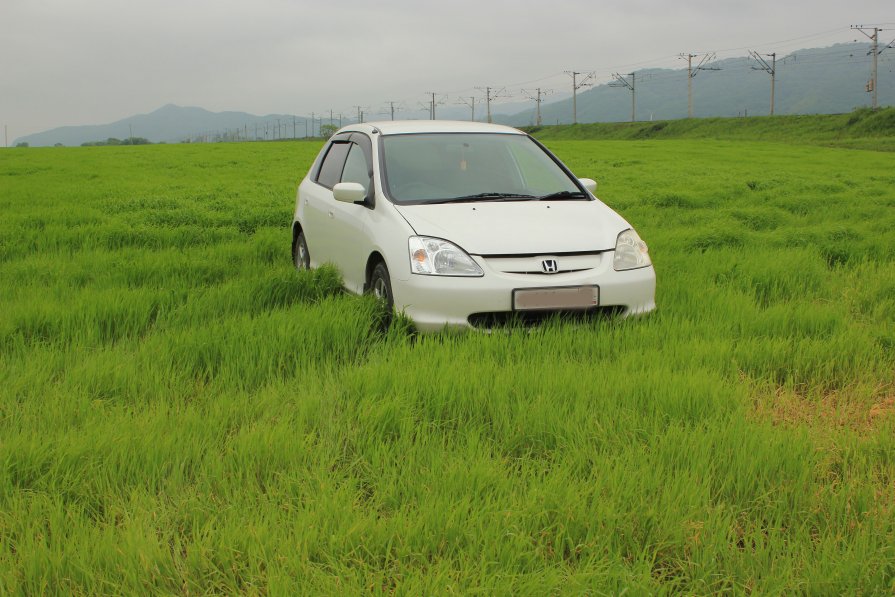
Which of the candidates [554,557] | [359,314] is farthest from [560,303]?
[554,557]

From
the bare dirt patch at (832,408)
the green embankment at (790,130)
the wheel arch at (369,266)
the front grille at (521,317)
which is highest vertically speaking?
the green embankment at (790,130)

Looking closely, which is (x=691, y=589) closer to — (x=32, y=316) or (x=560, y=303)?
(x=560, y=303)

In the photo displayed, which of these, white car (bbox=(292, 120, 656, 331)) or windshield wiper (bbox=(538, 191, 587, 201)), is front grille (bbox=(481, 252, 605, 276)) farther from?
windshield wiper (bbox=(538, 191, 587, 201))

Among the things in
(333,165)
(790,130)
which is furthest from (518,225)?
(790,130)

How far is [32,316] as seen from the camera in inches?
198

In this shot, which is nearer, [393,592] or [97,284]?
[393,592]

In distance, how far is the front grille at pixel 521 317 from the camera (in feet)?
15.8

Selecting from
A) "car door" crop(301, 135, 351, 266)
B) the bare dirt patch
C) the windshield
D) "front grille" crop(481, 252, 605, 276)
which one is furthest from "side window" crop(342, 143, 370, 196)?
the bare dirt patch

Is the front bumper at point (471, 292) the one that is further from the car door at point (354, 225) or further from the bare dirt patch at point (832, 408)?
the bare dirt patch at point (832, 408)

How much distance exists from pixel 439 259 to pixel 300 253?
3177 mm

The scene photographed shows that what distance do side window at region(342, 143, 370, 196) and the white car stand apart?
0.02 metres

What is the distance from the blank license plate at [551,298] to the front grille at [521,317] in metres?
0.07

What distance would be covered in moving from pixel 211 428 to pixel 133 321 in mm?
2155

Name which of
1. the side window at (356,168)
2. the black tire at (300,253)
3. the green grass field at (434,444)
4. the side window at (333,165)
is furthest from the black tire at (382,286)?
the black tire at (300,253)
